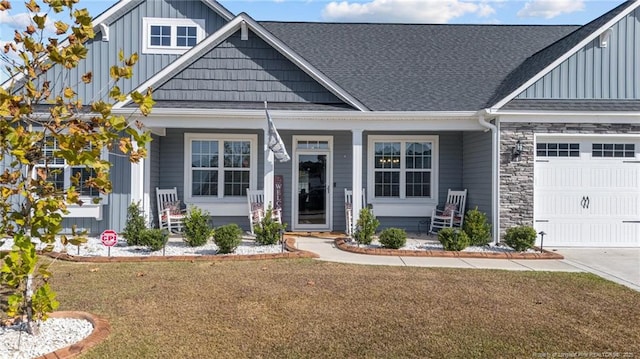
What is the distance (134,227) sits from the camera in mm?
9078

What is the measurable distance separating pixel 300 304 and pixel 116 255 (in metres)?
4.43

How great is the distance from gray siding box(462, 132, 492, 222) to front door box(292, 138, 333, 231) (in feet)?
11.0

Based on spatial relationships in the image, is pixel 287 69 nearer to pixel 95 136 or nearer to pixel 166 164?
pixel 166 164

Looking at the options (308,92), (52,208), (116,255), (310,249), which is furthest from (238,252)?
(52,208)

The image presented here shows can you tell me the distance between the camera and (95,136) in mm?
3475

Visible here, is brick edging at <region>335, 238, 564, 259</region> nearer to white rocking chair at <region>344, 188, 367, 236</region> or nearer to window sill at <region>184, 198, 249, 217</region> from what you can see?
white rocking chair at <region>344, 188, 367, 236</region>

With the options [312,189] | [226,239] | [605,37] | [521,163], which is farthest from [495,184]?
[226,239]

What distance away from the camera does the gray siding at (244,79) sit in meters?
10.2

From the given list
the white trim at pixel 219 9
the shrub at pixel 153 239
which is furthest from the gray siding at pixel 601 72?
the shrub at pixel 153 239

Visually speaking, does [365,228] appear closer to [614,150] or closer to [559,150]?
[559,150]

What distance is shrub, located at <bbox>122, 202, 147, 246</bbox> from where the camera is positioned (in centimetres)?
897

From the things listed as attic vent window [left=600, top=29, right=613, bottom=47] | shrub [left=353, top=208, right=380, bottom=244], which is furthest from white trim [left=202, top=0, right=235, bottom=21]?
attic vent window [left=600, top=29, right=613, bottom=47]

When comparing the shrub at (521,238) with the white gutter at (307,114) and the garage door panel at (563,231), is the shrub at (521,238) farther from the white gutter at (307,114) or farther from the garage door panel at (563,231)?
the white gutter at (307,114)

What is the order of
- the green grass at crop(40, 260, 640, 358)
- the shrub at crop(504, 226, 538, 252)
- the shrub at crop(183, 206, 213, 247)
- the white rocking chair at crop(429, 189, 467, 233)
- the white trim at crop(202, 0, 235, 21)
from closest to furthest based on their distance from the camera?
the green grass at crop(40, 260, 640, 358)
the shrub at crop(504, 226, 538, 252)
the shrub at crop(183, 206, 213, 247)
the white rocking chair at crop(429, 189, 467, 233)
the white trim at crop(202, 0, 235, 21)
